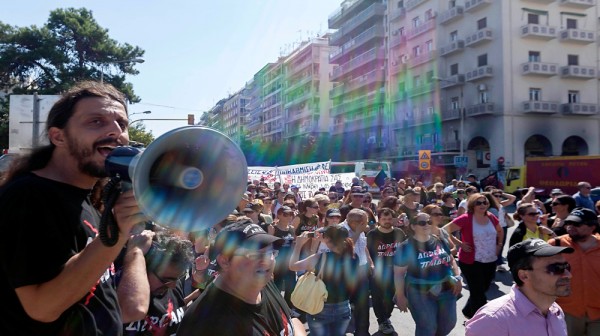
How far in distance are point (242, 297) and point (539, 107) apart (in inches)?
1481

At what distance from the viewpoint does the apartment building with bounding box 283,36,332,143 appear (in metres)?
65.0

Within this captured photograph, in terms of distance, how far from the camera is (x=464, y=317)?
6.34m

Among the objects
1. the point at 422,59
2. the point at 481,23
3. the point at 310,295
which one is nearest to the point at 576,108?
the point at 481,23

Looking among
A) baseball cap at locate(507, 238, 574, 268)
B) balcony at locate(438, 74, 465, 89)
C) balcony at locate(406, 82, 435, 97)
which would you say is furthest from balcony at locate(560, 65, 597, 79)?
baseball cap at locate(507, 238, 574, 268)

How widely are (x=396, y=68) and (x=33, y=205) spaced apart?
47002 millimetres

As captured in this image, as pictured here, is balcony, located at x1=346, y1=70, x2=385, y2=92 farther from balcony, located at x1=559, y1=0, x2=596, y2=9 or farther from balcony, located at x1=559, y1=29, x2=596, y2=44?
balcony, located at x1=559, y1=0, x2=596, y2=9

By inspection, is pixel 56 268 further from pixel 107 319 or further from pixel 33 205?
pixel 107 319

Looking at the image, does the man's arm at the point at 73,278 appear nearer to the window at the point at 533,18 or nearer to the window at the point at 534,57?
the window at the point at 534,57

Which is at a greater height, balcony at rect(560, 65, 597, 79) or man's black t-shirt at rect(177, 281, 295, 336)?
balcony at rect(560, 65, 597, 79)

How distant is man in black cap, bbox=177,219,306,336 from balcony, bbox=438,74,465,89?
37.5 m

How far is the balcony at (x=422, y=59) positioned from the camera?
4084cm

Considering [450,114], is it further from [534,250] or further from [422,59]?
[534,250]

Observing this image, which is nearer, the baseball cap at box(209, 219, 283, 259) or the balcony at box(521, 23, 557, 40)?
the baseball cap at box(209, 219, 283, 259)

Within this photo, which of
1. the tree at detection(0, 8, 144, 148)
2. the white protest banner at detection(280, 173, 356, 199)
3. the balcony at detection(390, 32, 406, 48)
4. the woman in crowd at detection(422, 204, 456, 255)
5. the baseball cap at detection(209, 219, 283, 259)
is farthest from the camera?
the balcony at detection(390, 32, 406, 48)
